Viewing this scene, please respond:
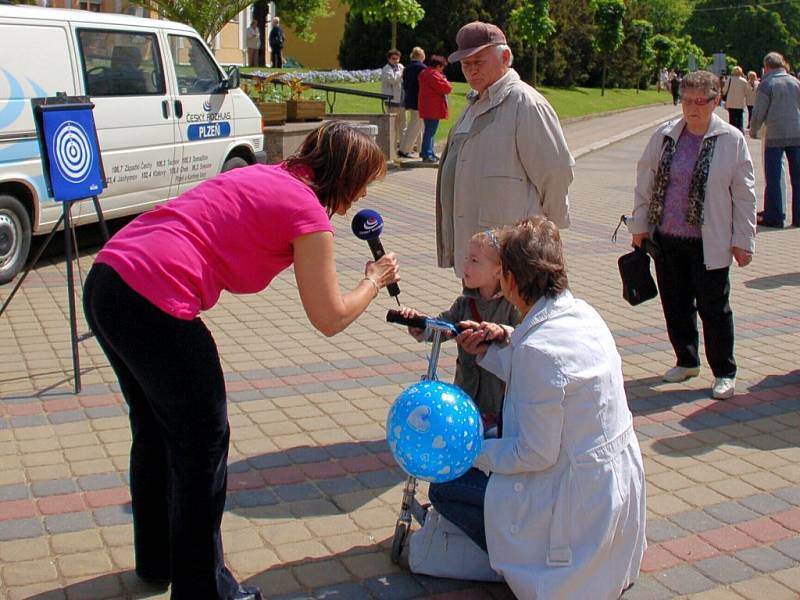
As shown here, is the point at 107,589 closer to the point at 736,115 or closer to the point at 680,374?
the point at 680,374

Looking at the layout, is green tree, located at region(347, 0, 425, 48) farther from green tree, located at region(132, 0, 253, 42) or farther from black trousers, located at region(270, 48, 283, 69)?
black trousers, located at region(270, 48, 283, 69)

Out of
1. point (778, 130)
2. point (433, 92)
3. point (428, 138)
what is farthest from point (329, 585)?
point (428, 138)

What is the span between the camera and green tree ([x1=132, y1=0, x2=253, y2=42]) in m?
18.7

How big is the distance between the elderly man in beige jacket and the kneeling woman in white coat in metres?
1.34

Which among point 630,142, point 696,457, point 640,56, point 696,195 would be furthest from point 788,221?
point 640,56

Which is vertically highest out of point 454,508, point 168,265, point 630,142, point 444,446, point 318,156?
point 318,156

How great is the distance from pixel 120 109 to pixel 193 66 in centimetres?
139

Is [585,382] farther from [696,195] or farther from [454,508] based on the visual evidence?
[696,195]

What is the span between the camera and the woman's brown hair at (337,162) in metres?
3.14

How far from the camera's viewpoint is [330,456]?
4.88 metres

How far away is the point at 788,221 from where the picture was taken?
13.1 meters

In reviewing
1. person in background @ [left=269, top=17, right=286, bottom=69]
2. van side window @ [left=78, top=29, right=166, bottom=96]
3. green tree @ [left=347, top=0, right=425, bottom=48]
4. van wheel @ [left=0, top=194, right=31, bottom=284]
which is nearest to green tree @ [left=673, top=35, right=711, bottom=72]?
person in background @ [left=269, top=17, right=286, bottom=69]

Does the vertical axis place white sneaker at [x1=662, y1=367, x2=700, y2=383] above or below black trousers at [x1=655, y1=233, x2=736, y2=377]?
below

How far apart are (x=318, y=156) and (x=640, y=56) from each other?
58.6 m
